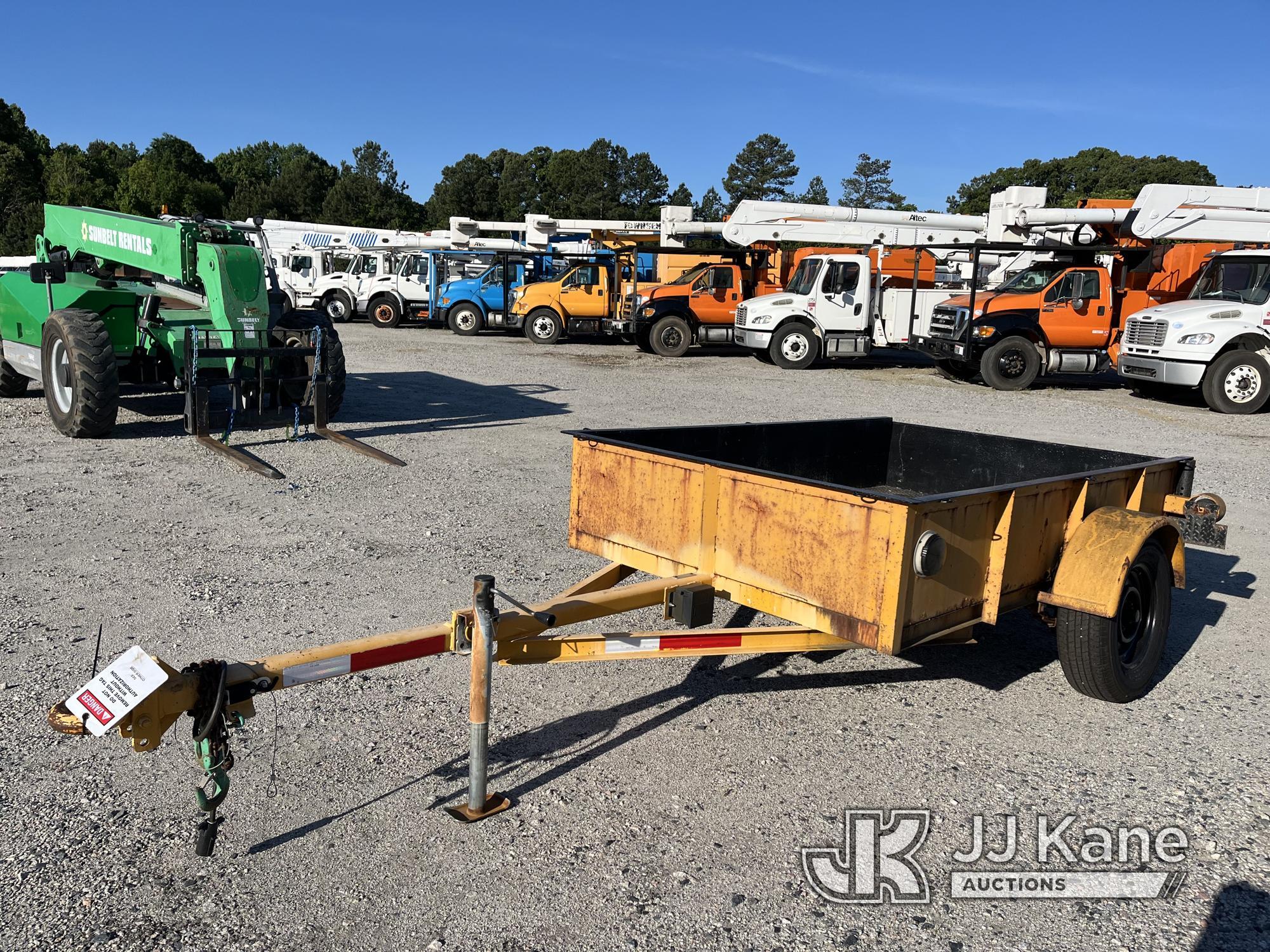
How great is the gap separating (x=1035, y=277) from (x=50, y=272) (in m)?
16.1

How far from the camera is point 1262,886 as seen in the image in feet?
11.0

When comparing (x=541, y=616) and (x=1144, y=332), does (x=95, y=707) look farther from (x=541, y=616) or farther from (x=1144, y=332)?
(x=1144, y=332)

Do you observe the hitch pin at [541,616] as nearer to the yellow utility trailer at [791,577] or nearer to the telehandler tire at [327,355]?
the yellow utility trailer at [791,577]

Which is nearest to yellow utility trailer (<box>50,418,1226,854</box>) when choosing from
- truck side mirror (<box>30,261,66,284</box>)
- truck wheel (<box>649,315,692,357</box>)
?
truck side mirror (<box>30,261,66,284</box>)

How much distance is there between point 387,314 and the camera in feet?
93.7

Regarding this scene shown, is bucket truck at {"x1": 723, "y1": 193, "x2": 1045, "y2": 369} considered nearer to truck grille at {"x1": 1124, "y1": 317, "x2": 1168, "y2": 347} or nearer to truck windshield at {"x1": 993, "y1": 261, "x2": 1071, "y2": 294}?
truck windshield at {"x1": 993, "y1": 261, "x2": 1071, "y2": 294}

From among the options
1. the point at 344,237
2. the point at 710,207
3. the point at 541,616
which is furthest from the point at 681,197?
the point at 541,616

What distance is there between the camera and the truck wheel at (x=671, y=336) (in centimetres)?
2344

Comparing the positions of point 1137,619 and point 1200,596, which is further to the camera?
point 1200,596

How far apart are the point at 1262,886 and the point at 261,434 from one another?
9.98m

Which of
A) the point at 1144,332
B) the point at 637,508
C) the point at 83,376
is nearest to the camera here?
the point at 637,508

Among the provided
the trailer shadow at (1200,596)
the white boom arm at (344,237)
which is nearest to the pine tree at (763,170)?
the white boom arm at (344,237)

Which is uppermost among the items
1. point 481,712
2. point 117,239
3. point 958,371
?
point 117,239

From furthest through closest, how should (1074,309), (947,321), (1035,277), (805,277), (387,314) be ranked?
(387,314), (805,277), (947,321), (1035,277), (1074,309)
